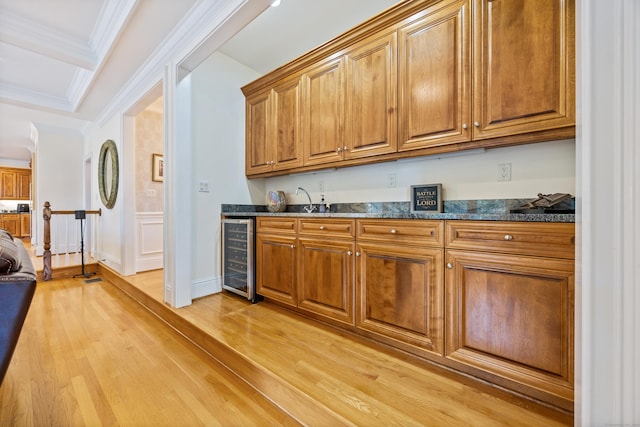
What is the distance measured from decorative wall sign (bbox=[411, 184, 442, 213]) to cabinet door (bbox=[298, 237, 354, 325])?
658 mm

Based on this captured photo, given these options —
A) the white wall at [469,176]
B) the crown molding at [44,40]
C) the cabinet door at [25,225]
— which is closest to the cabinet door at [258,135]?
the white wall at [469,176]

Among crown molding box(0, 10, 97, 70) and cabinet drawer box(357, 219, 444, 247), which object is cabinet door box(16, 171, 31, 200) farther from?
cabinet drawer box(357, 219, 444, 247)

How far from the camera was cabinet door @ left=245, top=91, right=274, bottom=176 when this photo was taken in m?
2.86

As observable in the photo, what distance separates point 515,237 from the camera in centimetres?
128

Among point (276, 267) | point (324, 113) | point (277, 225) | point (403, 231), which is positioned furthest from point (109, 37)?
point (403, 231)

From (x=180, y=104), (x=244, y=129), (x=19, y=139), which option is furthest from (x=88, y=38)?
(x=19, y=139)

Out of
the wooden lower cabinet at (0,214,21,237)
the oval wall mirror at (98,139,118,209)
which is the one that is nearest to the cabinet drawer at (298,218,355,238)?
the oval wall mirror at (98,139,118,209)

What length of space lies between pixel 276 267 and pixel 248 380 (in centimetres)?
96

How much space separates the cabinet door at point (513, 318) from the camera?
1179mm

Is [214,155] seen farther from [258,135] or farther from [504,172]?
[504,172]

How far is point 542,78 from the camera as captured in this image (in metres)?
1.45

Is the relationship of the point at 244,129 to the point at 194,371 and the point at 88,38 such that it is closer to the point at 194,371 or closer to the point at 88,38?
the point at 88,38

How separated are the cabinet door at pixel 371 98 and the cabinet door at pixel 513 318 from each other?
1051 millimetres
